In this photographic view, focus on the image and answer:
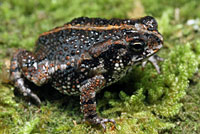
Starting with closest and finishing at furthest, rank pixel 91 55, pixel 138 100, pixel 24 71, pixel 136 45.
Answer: pixel 136 45 → pixel 91 55 → pixel 138 100 → pixel 24 71

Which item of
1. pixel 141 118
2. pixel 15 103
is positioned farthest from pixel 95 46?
pixel 15 103

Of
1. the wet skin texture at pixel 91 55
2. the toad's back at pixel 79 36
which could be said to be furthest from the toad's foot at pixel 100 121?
the toad's back at pixel 79 36

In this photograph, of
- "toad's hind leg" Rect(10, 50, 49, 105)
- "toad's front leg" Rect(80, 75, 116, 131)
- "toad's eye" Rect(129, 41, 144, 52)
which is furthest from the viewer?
"toad's hind leg" Rect(10, 50, 49, 105)

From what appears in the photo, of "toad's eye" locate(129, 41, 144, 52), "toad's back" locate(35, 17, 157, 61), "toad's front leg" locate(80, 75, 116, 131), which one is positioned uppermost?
"toad's back" locate(35, 17, 157, 61)

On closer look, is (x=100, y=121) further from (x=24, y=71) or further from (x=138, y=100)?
(x=24, y=71)

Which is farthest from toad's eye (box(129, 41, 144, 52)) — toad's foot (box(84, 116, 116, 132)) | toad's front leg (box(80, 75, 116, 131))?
toad's foot (box(84, 116, 116, 132))

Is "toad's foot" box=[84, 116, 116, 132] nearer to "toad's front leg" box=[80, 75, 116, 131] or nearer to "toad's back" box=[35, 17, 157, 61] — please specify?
"toad's front leg" box=[80, 75, 116, 131]

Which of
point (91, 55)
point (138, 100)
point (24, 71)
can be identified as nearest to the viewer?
point (91, 55)

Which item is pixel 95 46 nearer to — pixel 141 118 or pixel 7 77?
pixel 141 118

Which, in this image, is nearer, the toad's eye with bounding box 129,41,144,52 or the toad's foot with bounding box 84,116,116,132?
the toad's eye with bounding box 129,41,144,52

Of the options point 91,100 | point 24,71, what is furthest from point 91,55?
point 24,71
